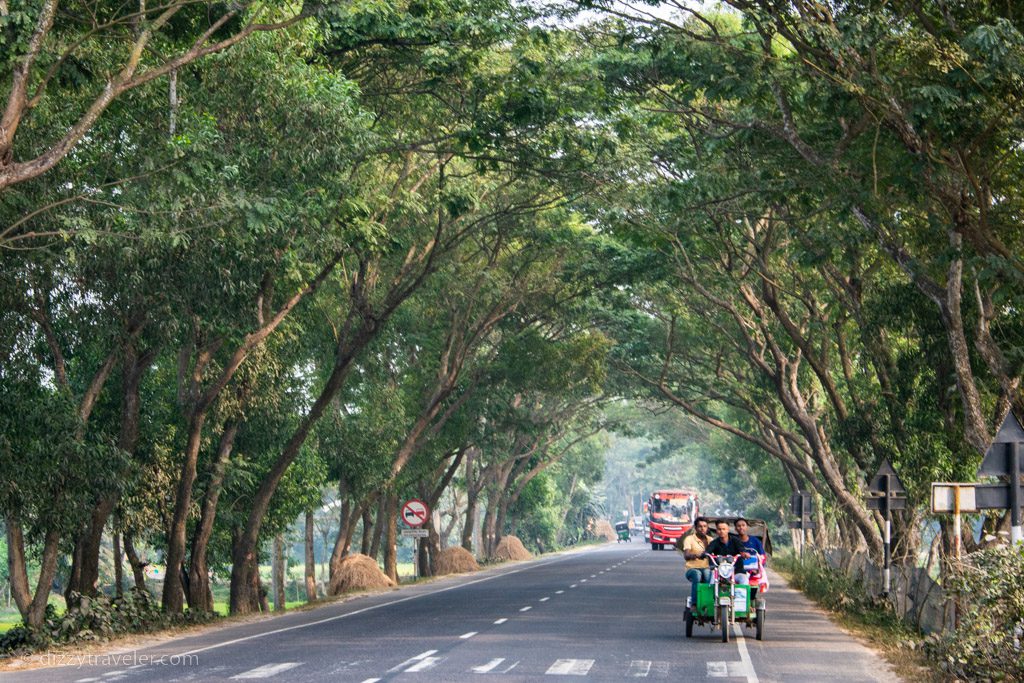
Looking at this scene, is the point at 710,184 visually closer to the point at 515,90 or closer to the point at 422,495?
Answer: the point at 515,90

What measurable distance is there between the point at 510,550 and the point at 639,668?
167ft

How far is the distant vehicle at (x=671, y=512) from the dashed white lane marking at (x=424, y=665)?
2528 inches

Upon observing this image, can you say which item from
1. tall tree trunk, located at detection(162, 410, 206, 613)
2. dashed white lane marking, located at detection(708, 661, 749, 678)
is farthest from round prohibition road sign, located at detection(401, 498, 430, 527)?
dashed white lane marking, located at detection(708, 661, 749, 678)

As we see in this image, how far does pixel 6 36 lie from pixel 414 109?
11.0 m

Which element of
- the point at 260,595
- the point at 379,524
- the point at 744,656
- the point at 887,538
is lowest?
the point at 744,656

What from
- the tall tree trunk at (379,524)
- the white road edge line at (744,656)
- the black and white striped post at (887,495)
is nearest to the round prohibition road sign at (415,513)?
the tall tree trunk at (379,524)

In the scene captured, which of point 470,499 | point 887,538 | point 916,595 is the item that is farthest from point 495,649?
point 470,499

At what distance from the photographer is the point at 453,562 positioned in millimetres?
50438

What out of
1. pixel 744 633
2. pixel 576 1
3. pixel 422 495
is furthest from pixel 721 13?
pixel 422 495

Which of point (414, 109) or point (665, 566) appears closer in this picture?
point (414, 109)

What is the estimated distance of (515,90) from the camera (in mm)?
21344

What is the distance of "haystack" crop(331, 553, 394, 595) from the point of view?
37969 mm

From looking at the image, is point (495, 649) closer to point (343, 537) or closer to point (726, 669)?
point (726, 669)

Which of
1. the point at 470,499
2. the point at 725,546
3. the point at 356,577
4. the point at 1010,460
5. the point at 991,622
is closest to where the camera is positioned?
the point at 991,622
